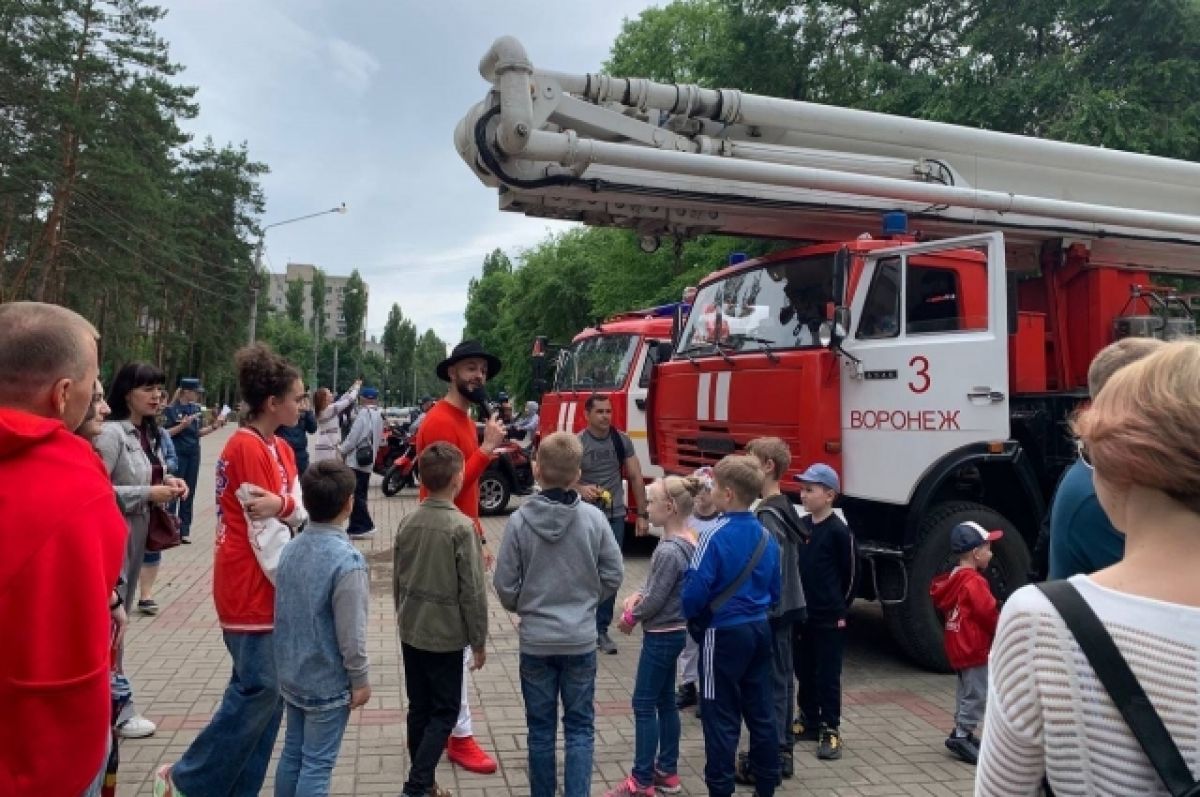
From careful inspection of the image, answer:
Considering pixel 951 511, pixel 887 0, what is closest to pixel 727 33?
pixel 887 0

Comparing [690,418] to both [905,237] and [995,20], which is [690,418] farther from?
[995,20]

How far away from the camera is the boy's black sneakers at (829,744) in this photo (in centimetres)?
451

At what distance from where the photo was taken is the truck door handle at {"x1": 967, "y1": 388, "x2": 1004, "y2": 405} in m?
5.49

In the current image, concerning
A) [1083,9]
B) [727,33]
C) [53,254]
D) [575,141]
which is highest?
[727,33]

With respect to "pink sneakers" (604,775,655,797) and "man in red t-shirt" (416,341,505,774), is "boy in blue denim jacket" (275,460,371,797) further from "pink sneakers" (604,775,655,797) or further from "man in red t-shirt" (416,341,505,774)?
"pink sneakers" (604,775,655,797)

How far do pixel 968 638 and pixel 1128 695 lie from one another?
3541 millimetres

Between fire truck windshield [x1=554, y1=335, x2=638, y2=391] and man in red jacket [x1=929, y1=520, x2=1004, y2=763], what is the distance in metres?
6.05

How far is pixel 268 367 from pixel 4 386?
1648 mm

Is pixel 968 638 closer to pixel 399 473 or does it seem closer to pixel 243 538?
pixel 243 538

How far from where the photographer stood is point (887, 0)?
16.8 meters

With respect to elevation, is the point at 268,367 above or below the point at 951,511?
above

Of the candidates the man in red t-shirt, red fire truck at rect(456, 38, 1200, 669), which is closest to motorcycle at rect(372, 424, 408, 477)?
red fire truck at rect(456, 38, 1200, 669)

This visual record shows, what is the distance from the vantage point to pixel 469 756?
4.31 meters

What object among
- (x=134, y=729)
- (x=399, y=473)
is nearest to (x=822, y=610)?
(x=134, y=729)
